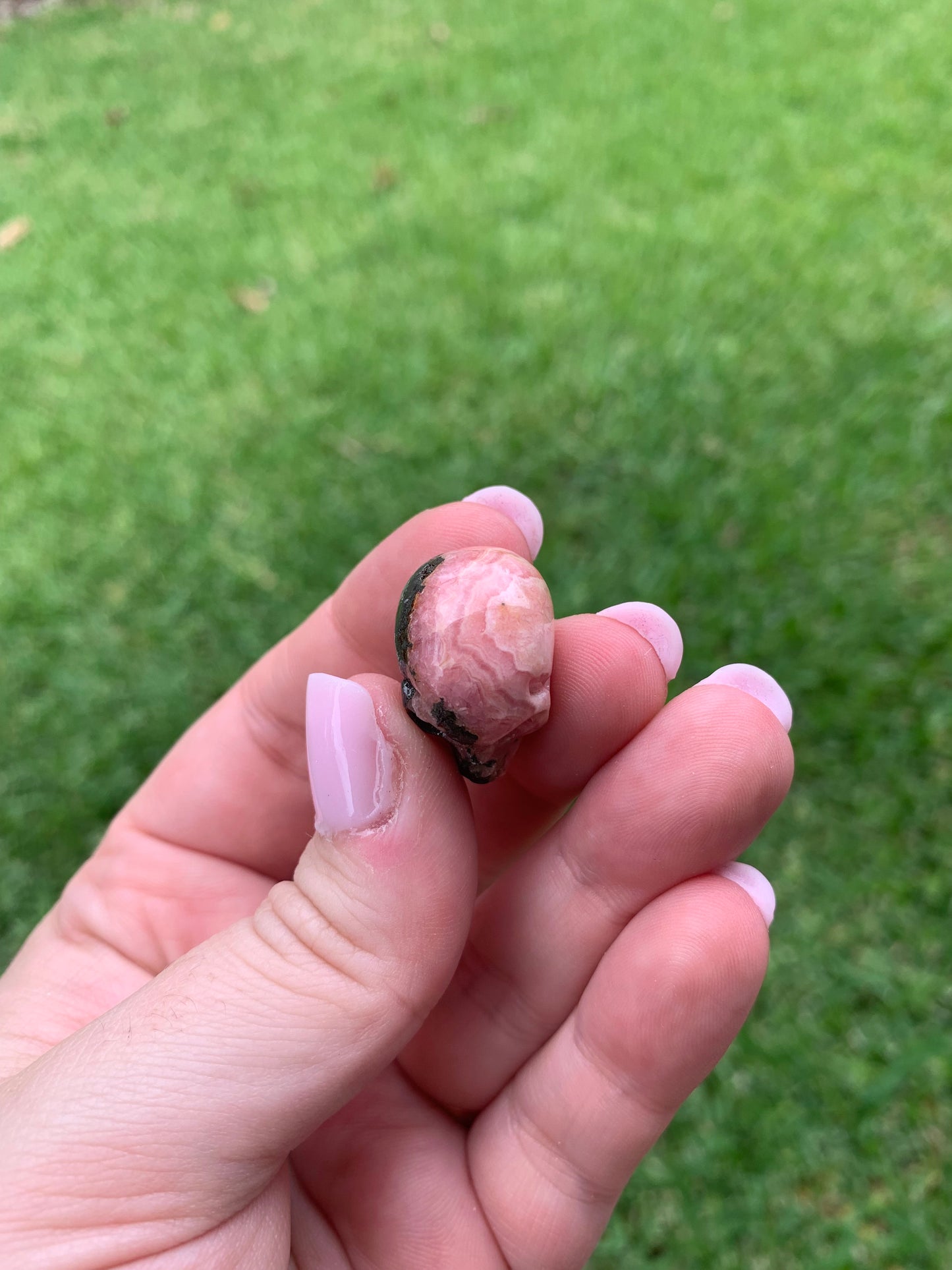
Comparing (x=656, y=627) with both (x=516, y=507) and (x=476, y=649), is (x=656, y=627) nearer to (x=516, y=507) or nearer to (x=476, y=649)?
(x=516, y=507)

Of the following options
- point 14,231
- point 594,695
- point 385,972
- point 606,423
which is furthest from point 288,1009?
point 14,231

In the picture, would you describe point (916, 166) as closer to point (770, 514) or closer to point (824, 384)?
point (824, 384)

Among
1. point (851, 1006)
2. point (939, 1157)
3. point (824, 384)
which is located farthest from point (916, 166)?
point (939, 1157)

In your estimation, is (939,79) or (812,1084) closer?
(812,1084)

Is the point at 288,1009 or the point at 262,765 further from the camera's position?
the point at 262,765

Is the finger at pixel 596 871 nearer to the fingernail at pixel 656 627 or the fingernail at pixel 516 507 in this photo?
the fingernail at pixel 656 627

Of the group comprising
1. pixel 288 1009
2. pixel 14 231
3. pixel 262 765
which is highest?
pixel 14 231

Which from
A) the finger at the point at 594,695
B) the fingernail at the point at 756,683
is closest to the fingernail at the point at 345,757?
the finger at the point at 594,695
